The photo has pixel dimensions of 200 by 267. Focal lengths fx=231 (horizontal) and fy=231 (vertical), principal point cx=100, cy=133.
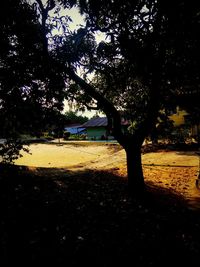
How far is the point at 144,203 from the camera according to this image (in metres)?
8.17

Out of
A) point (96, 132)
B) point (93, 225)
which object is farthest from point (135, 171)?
point (96, 132)

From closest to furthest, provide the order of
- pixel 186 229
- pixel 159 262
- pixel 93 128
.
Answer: pixel 159 262 → pixel 186 229 → pixel 93 128

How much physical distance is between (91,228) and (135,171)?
3.58 m

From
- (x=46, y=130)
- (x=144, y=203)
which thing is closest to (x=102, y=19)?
(x=46, y=130)

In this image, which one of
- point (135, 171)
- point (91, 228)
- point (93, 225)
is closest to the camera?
point (91, 228)

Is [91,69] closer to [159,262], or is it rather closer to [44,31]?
[44,31]

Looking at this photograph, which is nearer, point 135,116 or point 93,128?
point 135,116

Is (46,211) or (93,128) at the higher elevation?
(93,128)

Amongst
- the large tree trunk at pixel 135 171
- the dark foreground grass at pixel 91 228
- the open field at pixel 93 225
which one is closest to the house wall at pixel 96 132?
the open field at pixel 93 225

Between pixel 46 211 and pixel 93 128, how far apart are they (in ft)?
137

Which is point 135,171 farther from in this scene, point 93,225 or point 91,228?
point 91,228

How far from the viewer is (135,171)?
907 centimetres

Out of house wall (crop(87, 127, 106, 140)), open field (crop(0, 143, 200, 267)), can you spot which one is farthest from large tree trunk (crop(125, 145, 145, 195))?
house wall (crop(87, 127, 106, 140))

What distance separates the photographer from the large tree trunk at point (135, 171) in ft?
29.3
